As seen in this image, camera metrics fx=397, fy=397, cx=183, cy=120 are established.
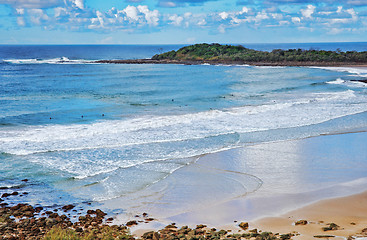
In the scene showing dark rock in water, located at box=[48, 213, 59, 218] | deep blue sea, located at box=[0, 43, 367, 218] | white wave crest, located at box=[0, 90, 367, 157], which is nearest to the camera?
dark rock in water, located at box=[48, 213, 59, 218]

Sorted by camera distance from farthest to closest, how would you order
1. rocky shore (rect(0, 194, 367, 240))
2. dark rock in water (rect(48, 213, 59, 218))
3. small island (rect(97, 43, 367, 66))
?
small island (rect(97, 43, 367, 66))
dark rock in water (rect(48, 213, 59, 218))
rocky shore (rect(0, 194, 367, 240))

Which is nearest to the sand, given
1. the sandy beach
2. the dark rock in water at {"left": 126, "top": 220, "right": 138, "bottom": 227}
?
the sandy beach

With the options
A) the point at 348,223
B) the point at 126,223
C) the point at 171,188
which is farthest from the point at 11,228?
the point at 348,223

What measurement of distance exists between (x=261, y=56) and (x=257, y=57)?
2.96 feet

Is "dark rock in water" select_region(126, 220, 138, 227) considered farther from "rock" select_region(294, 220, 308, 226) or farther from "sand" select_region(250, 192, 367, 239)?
"rock" select_region(294, 220, 308, 226)

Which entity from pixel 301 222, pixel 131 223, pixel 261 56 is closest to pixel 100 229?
pixel 131 223

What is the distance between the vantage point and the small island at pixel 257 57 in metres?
75.3

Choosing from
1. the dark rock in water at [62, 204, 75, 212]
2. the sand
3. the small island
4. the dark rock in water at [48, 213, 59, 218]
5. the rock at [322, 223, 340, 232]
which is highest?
the small island

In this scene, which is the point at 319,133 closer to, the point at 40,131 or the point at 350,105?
the point at 350,105

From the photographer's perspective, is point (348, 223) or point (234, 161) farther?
point (234, 161)

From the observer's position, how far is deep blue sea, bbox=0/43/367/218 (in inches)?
527

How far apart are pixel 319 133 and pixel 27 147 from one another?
45.8 ft

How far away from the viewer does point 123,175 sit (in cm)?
1370

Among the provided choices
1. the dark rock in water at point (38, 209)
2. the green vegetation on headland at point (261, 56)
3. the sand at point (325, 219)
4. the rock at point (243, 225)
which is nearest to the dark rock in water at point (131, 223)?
the rock at point (243, 225)
